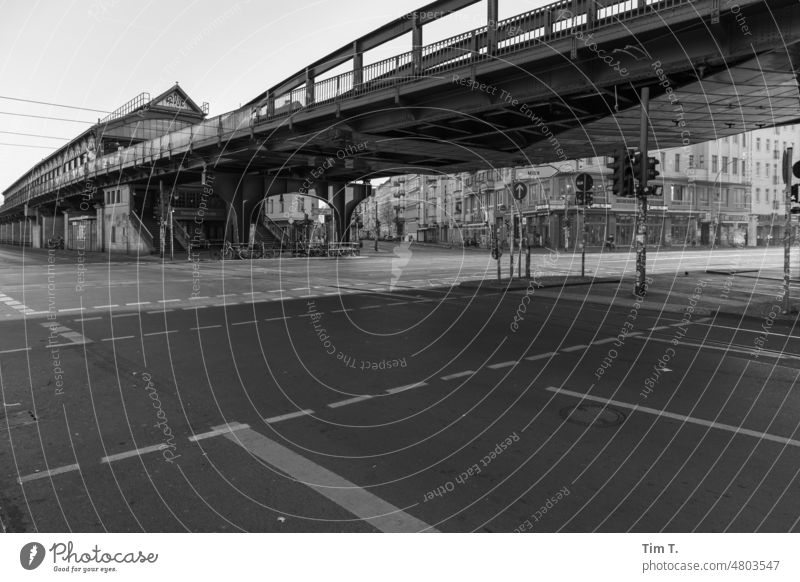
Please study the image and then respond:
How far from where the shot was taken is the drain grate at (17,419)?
237 inches

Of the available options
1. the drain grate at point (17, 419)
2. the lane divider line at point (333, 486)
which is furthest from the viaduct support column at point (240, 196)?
the lane divider line at point (333, 486)

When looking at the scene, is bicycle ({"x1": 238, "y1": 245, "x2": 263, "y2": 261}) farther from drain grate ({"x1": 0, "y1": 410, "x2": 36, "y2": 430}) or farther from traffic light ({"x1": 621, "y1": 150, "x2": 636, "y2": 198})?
drain grate ({"x1": 0, "y1": 410, "x2": 36, "y2": 430})

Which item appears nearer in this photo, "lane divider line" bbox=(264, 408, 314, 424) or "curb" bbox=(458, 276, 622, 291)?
"lane divider line" bbox=(264, 408, 314, 424)

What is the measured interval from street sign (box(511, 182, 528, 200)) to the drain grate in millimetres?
18963

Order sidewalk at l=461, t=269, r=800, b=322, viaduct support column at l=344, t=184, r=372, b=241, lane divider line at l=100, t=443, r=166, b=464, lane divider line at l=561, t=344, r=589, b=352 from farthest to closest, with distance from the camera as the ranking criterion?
viaduct support column at l=344, t=184, r=372, b=241, sidewalk at l=461, t=269, r=800, b=322, lane divider line at l=561, t=344, r=589, b=352, lane divider line at l=100, t=443, r=166, b=464

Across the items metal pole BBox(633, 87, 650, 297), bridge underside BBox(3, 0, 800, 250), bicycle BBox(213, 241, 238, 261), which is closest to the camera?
bridge underside BBox(3, 0, 800, 250)

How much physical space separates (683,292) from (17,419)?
19.9 metres

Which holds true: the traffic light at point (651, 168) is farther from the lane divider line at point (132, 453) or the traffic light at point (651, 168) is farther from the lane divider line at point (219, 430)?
the lane divider line at point (132, 453)

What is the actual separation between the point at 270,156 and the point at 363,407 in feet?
113

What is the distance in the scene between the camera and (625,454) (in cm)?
523

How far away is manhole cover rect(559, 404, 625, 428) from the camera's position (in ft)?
20.1

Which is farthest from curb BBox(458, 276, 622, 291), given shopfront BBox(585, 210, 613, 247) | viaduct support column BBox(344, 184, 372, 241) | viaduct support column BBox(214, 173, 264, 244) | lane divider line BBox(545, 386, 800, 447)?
shopfront BBox(585, 210, 613, 247)

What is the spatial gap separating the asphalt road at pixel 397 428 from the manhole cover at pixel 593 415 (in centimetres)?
3

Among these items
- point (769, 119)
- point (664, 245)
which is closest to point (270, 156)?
point (769, 119)
